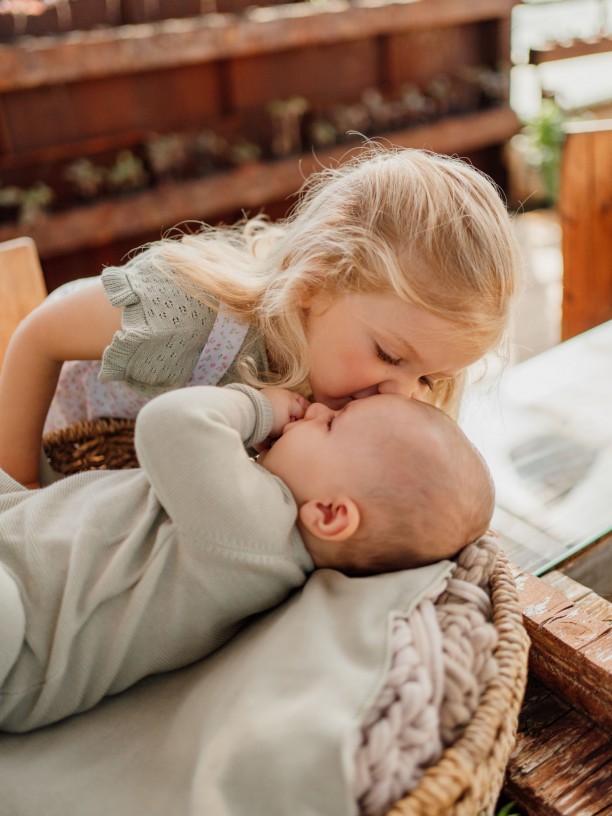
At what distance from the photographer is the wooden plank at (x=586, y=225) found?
79.1 inches

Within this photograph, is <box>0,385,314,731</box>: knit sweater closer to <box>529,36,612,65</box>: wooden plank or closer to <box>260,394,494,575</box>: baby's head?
<box>260,394,494,575</box>: baby's head

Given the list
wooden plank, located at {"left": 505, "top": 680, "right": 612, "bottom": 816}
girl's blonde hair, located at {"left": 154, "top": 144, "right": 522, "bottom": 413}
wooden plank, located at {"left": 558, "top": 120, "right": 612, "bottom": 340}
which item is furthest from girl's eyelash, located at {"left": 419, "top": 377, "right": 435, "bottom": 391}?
wooden plank, located at {"left": 558, "top": 120, "right": 612, "bottom": 340}

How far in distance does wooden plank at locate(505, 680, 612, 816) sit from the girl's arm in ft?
2.56

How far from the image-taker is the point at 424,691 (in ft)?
2.13

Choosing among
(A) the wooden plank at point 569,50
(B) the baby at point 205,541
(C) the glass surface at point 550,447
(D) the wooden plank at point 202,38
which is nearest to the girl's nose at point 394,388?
(B) the baby at point 205,541

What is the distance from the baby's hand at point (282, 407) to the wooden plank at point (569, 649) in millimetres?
362

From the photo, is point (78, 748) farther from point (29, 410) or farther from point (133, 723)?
point (29, 410)

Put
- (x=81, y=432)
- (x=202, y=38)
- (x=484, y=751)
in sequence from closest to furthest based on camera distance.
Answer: (x=484, y=751), (x=81, y=432), (x=202, y=38)

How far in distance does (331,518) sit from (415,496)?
0.32 ft

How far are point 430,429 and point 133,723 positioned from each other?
0.45m

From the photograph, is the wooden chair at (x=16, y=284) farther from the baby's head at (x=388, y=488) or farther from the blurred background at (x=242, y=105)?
the blurred background at (x=242, y=105)

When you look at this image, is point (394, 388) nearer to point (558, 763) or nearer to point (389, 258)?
point (389, 258)

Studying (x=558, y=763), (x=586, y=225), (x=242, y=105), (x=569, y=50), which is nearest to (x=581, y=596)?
(x=558, y=763)

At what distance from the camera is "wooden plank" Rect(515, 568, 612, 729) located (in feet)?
2.70
